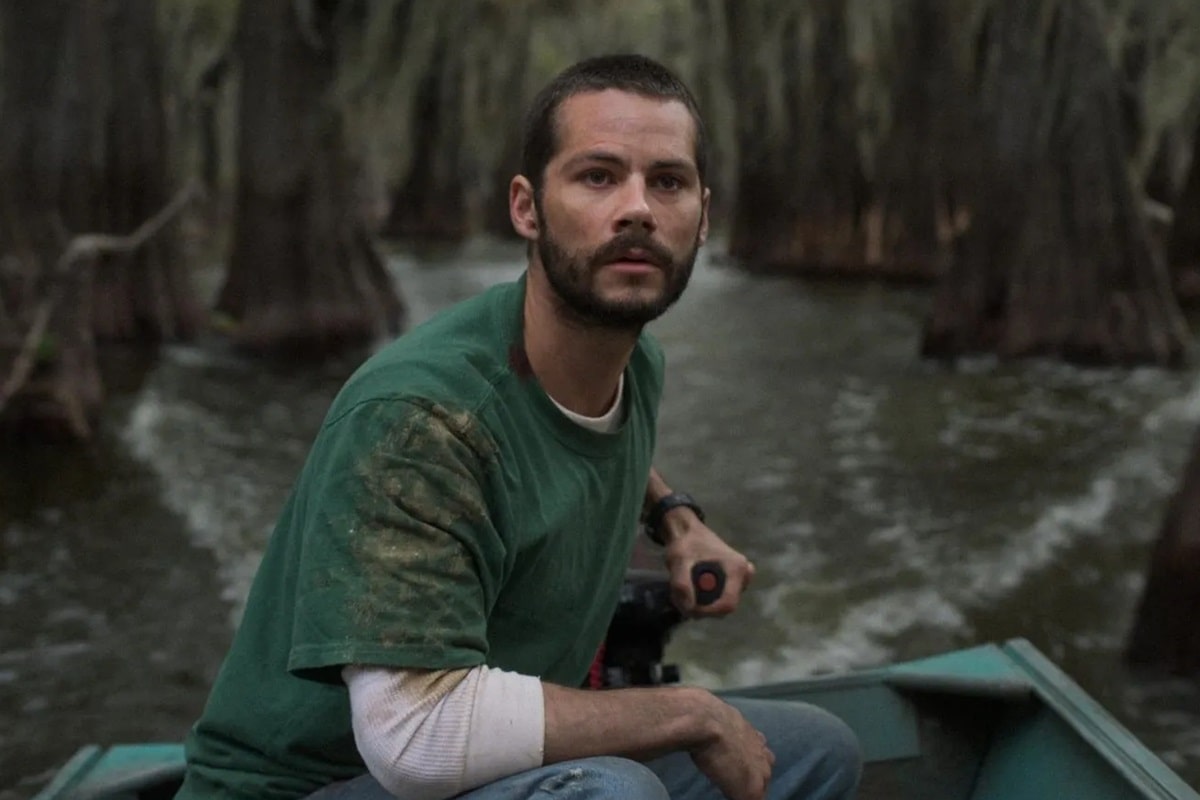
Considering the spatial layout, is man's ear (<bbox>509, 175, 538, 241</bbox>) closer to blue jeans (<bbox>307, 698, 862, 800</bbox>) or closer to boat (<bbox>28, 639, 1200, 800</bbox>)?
blue jeans (<bbox>307, 698, 862, 800</bbox>)

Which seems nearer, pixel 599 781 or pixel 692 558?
pixel 599 781

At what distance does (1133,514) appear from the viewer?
780cm

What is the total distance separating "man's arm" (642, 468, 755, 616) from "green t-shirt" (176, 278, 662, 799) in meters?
0.30

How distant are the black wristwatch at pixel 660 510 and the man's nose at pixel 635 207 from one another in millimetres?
783

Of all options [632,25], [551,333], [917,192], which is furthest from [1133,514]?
[632,25]

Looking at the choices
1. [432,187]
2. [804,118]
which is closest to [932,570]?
[804,118]

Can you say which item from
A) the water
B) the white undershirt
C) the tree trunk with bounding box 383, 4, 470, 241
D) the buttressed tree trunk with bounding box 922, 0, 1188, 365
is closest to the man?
the white undershirt

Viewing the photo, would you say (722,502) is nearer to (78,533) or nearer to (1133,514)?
(1133,514)

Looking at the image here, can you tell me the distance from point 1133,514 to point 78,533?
5308 millimetres

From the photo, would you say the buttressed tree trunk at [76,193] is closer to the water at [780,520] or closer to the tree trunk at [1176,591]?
the water at [780,520]

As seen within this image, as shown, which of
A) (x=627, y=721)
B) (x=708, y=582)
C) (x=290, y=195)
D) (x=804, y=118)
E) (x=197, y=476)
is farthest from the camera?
(x=804, y=118)

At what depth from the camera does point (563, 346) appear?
1.96 m

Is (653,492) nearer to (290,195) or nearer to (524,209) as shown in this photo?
(524,209)

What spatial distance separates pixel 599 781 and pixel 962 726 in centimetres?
151
